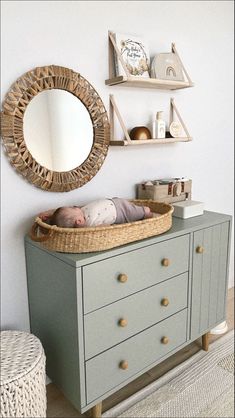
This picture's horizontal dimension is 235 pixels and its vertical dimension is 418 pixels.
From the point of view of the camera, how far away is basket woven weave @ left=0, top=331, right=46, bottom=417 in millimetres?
1247

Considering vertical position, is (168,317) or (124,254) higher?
(124,254)

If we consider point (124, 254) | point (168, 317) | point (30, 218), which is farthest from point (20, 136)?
point (168, 317)

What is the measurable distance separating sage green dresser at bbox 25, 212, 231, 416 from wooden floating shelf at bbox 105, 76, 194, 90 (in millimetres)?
725

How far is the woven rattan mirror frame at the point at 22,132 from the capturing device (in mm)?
1475

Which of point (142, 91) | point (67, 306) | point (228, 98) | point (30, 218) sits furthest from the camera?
point (228, 98)

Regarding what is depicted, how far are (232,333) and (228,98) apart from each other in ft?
5.24

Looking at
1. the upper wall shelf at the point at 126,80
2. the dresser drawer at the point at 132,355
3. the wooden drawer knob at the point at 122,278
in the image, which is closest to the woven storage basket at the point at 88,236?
the wooden drawer knob at the point at 122,278

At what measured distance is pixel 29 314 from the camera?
1686 millimetres

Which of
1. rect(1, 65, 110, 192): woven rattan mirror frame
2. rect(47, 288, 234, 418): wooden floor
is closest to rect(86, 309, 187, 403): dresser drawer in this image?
rect(47, 288, 234, 418): wooden floor

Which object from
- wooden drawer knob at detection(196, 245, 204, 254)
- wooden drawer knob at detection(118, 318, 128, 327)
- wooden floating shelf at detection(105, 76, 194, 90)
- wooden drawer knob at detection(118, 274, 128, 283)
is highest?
wooden floating shelf at detection(105, 76, 194, 90)

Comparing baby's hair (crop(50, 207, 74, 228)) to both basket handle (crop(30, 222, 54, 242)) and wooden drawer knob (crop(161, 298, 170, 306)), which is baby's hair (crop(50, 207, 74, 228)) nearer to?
basket handle (crop(30, 222, 54, 242))

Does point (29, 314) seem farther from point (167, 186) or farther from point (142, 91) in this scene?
point (142, 91)

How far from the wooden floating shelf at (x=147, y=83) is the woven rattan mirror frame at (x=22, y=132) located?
0.12m

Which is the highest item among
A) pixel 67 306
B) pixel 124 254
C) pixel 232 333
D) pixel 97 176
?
pixel 97 176
